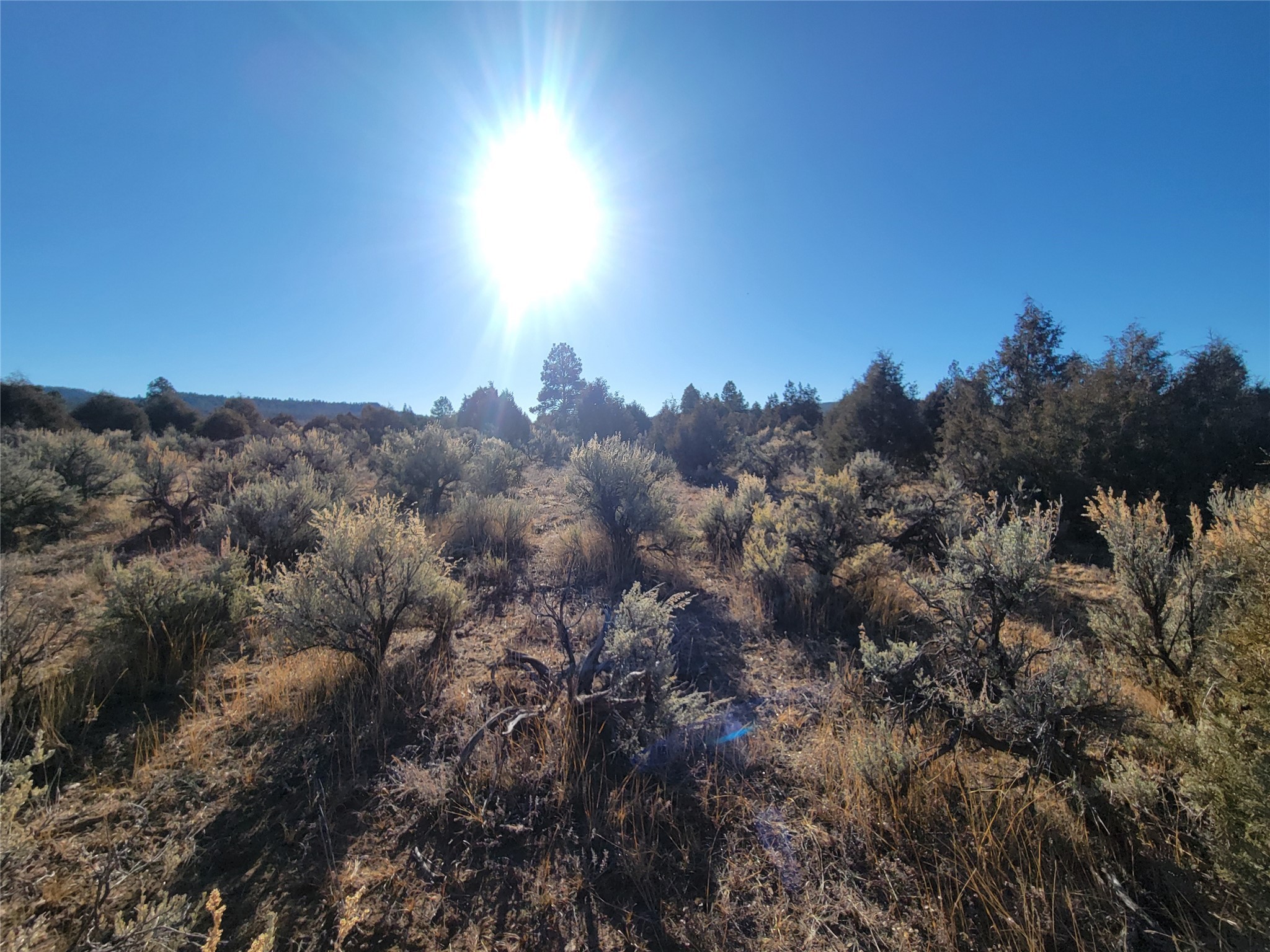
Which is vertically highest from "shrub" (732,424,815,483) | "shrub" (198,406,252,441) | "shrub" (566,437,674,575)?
"shrub" (732,424,815,483)

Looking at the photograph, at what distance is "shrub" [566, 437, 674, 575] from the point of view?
241 inches

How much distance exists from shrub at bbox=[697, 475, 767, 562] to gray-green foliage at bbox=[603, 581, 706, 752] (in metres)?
3.18

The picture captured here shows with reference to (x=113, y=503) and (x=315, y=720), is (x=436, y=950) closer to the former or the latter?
(x=315, y=720)

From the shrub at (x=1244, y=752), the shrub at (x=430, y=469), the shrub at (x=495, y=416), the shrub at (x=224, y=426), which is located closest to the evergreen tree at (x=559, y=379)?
the shrub at (x=495, y=416)

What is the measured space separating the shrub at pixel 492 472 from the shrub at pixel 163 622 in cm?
497

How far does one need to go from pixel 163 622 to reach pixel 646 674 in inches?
149

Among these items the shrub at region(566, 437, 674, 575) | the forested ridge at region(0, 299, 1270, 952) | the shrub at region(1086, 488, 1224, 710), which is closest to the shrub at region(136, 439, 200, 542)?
the forested ridge at region(0, 299, 1270, 952)

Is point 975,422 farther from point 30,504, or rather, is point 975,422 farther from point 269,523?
point 30,504

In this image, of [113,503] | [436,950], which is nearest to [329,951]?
[436,950]

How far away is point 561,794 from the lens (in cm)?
234

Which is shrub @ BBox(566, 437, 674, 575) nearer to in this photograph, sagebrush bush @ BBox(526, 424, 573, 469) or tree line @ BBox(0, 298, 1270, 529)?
tree line @ BBox(0, 298, 1270, 529)

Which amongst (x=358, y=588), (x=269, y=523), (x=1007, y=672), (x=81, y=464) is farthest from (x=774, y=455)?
(x=81, y=464)

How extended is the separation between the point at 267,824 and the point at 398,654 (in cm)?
152

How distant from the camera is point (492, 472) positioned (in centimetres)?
1020
